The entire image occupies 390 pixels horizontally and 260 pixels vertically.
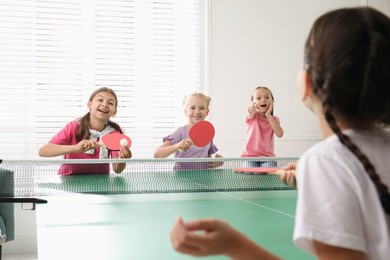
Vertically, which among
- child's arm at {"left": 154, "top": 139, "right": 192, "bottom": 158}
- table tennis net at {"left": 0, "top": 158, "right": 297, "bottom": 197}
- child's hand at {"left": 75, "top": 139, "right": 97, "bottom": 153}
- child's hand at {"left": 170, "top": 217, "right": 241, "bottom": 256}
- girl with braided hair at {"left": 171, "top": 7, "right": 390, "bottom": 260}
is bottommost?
table tennis net at {"left": 0, "top": 158, "right": 297, "bottom": 197}

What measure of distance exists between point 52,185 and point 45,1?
3.72 meters

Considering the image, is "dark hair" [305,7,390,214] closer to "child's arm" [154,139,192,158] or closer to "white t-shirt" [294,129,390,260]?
"white t-shirt" [294,129,390,260]

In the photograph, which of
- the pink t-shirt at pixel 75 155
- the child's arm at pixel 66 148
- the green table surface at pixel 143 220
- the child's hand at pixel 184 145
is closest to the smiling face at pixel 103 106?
the pink t-shirt at pixel 75 155

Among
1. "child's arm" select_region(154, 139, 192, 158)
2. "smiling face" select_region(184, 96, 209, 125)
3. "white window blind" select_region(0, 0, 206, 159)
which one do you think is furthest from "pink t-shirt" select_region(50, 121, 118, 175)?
"white window blind" select_region(0, 0, 206, 159)

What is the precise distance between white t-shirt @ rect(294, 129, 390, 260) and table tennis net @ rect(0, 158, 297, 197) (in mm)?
1877

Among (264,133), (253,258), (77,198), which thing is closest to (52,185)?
(77,198)

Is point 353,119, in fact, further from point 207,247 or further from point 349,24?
point 207,247

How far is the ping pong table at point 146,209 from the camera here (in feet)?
4.44

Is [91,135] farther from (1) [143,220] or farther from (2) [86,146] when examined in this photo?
(1) [143,220]

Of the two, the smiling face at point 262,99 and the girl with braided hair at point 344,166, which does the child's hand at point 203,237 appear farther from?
the smiling face at point 262,99

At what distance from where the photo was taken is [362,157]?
750 millimetres

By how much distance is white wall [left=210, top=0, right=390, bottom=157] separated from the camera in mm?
6320

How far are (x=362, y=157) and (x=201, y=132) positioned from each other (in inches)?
102

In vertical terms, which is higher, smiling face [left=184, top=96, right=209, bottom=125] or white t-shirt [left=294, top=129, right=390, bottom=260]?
smiling face [left=184, top=96, right=209, bottom=125]
